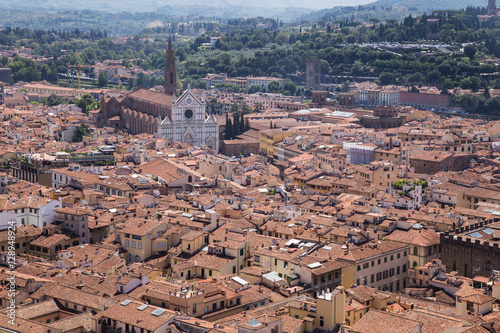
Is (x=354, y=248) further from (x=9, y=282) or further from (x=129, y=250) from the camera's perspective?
(x=9, y=282)

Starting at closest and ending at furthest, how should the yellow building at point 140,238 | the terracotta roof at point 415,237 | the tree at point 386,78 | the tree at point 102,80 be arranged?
the yellow building at point 140,238 < the terracotta roof at point 415,237 < the tree at point 386,78 < the tree at point 102,80

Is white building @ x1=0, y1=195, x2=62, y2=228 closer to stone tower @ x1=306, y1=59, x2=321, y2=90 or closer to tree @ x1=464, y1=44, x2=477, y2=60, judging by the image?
tree @ x1=464, y1=44, x2=477, y2=60

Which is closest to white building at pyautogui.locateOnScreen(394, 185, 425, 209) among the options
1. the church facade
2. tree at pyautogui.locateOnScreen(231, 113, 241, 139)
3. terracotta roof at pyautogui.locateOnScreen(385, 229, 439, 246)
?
terracotta roof at pyautogui.locateOnScreen(385, 229, 439, 246)

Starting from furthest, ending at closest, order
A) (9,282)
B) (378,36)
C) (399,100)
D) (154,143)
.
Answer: (378,36) < (399,100) < (154,143) < (9,282)

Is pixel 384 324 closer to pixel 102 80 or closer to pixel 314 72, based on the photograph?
pixel 314 72

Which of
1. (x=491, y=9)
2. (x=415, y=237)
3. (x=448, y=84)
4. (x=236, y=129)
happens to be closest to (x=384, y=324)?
(x=415, y=237)

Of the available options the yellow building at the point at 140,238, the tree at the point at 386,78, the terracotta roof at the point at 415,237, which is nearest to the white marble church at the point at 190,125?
the tree at the point at 386,78

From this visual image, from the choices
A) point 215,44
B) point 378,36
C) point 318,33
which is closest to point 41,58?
point 215,44

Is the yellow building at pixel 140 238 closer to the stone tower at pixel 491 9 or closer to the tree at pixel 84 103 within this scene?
the tree at pixel 84 103
